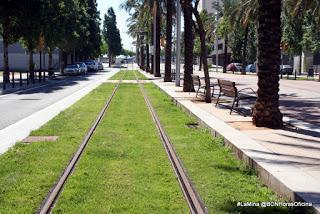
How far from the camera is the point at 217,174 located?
27.4ft

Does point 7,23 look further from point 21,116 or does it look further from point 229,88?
point 229,88

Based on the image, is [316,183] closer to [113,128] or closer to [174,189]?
[174,189]

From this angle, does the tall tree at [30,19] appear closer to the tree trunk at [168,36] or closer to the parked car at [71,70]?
the tree trunk at [168,36]

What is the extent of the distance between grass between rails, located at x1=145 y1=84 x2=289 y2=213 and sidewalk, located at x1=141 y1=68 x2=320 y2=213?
19 cm

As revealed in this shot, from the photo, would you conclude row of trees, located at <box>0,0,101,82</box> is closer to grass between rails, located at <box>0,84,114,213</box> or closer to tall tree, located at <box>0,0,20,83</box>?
tall tree, located at <box>0,0,20,83</box>

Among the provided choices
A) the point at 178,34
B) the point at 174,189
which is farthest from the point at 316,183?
the point at 178,34

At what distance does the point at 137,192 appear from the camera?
733 centimetres

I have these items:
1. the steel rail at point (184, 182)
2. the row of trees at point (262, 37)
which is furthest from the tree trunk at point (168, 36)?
the steel rail at point (184, 182)

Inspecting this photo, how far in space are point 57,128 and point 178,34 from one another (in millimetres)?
19534

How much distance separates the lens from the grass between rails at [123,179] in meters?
6.67

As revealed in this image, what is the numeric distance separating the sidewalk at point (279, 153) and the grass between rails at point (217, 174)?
7.3 inches

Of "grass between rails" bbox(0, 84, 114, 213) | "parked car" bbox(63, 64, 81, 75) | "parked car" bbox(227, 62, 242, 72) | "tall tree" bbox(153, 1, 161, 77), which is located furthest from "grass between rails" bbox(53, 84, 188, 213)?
"parked car" bbox(227, 62, 242, 72)

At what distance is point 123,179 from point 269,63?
20.9 ft

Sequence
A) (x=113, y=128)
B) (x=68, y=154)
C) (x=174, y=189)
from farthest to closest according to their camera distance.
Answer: (x=113, y=128) < (x=68, y=154) < (x=174, y=189)
